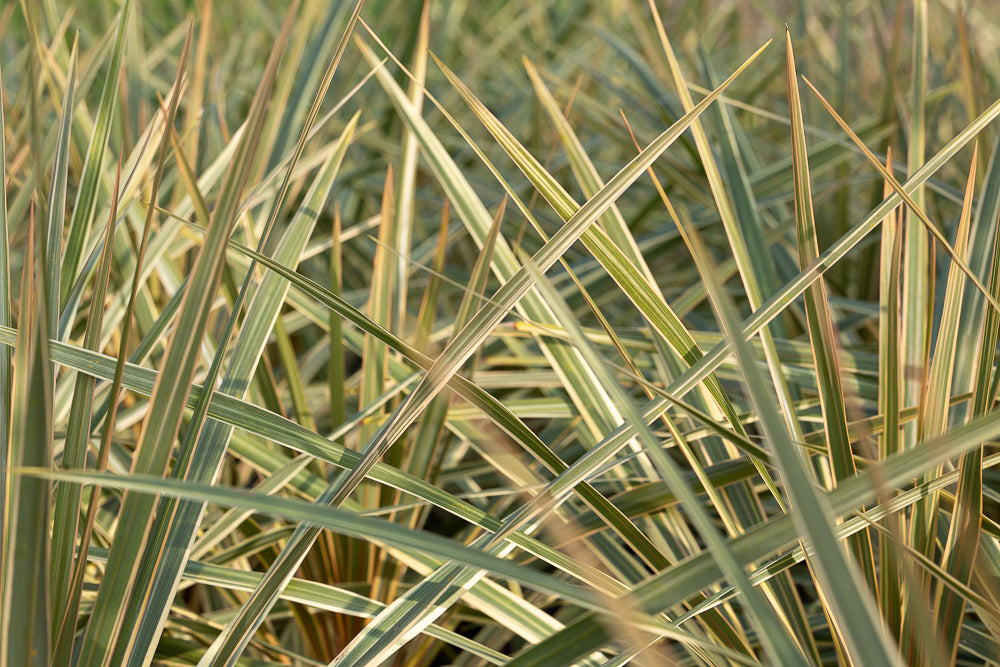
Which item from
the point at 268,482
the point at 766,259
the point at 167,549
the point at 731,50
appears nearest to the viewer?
the point at 167,549

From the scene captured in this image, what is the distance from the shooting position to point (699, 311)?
1039 mm

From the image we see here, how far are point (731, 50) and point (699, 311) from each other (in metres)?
0.97

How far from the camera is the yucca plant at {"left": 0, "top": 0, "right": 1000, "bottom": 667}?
0.98ft

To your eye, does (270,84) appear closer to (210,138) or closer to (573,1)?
(210,138)

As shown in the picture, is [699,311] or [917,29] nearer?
[917,29]

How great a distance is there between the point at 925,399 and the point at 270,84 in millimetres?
370

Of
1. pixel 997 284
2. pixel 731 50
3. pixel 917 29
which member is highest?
pixel 731 50

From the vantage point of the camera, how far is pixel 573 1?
1.81 m

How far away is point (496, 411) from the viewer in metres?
0.41

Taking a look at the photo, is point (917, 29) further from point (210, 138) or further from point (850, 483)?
point (210, 138)

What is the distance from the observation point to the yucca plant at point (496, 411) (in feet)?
0.98

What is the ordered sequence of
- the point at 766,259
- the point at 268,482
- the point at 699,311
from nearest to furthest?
the point at 268,482 → the point at 766,259 → the point at 699,311

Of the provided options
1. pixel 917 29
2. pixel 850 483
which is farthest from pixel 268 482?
pixel 917 29

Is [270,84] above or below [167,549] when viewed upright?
above
